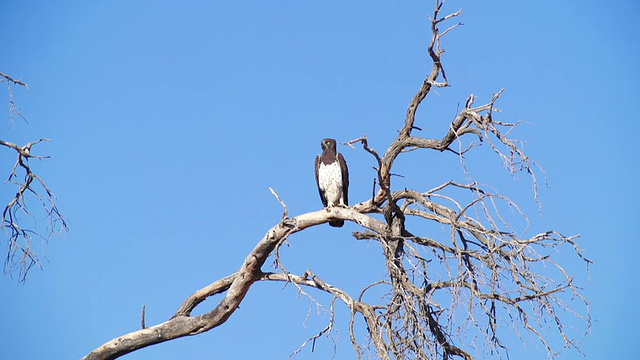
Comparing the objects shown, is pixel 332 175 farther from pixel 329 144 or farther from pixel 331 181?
pixel 329 144

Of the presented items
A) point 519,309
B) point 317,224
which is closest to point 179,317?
point 317,224

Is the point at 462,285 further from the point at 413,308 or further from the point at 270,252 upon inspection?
the point at 270,252

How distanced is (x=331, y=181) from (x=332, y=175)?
7 cm

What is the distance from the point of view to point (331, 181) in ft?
25.9

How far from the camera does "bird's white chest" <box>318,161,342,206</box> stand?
7.86 metres

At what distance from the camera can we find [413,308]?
4.84m

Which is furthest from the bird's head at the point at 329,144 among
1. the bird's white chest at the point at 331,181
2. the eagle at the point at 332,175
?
the bird's white chest at the point at 331,181

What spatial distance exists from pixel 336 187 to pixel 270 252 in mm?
2305

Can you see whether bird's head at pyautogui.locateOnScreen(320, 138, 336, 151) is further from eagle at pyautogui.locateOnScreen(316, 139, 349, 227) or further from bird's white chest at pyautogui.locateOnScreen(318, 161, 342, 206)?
bird's white chest at pyautogui.locateOnScreen(318, 161, 342, 206)

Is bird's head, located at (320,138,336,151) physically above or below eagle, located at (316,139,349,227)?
above

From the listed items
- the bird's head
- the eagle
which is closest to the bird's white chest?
the eagle

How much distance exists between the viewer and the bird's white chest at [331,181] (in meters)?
7.86

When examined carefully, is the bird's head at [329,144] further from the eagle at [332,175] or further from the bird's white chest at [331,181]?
the bird's white chest at [331,181]

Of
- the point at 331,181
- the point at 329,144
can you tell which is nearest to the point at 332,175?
the point at 331,181
